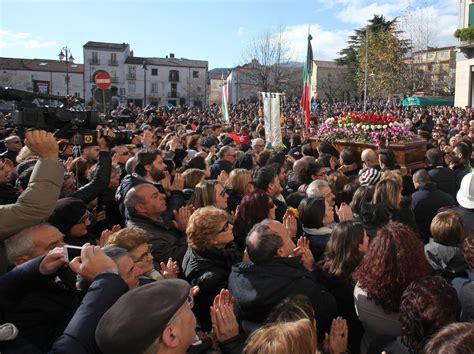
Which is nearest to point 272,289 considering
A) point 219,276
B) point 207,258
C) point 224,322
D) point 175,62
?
point 224,322

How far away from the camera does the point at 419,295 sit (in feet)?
7.70

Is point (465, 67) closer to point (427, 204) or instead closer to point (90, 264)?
point (427, 204)

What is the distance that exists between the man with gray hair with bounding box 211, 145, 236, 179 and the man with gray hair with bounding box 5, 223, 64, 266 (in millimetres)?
A: 4688

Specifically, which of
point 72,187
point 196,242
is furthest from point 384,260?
point 72,187

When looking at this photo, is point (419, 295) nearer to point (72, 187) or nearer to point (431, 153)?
point (72, 187)

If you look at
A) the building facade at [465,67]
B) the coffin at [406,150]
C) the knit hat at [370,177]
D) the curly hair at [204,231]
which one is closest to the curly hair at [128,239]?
the curly hair at [204,231]

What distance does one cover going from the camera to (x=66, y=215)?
3.64 metres

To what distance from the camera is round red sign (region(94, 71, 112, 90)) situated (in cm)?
868

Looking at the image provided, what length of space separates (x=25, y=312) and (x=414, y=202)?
4.79 metres

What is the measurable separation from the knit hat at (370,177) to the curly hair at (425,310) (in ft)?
13.9

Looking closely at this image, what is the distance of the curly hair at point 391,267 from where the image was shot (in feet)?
9.27

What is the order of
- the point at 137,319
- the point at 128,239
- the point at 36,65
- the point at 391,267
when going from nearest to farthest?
the point at 137,319, the point at 391,267, the point at 128,239, the point at 36,65

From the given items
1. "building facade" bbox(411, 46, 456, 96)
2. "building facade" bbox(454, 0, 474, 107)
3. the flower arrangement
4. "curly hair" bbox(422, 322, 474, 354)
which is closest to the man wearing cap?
"curly hair" bbox(422, 322, 474, 354)

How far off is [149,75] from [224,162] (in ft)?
264
